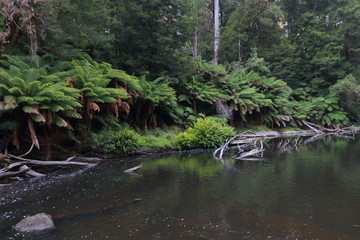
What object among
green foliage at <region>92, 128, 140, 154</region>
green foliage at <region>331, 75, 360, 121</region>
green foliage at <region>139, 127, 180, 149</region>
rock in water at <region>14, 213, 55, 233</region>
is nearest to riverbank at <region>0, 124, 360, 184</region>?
A: green foliage at <region>139, 127, 180, 149</region>

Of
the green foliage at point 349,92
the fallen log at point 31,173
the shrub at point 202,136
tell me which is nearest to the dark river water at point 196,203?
the fallen log at point 31,173

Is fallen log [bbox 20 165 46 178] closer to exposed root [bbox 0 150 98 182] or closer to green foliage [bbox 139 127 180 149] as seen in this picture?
exposed root [bbox 0 150 98 182]

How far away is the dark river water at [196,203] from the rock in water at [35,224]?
0.13 meters

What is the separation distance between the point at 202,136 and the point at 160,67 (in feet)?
17.3

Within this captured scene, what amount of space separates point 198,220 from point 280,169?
4.75 meters

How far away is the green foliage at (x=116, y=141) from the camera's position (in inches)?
414

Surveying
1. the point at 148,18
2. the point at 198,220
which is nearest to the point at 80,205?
the point at 198,220

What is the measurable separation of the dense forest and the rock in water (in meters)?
3.62

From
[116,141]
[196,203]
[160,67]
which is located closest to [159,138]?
[116,141]

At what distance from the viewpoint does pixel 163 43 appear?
15492mm

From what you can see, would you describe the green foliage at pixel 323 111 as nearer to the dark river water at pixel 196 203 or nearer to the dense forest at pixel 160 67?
the dense forest at pixel 160 67

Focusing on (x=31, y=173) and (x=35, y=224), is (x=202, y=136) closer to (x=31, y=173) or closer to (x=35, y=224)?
(x=31, y=173)

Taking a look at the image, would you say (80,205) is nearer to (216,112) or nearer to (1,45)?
(1,45)

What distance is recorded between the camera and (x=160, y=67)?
1631 cm
